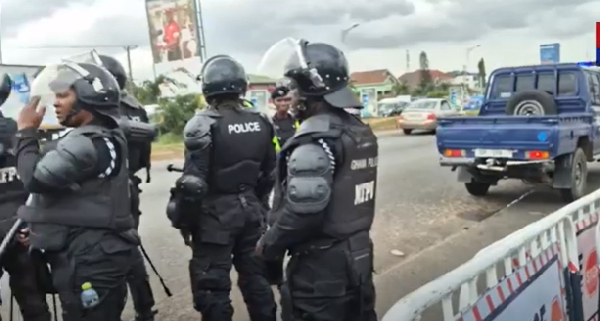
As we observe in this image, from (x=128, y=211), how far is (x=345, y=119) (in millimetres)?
1131

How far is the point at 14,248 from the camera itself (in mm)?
4168

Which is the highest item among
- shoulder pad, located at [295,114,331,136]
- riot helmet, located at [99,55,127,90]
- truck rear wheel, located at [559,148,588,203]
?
riot helmet, located at [99,55,127,90]

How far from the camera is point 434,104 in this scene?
79.7 feet

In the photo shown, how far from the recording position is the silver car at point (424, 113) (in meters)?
23.8

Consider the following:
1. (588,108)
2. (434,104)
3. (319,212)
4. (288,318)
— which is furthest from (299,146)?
(434,104)

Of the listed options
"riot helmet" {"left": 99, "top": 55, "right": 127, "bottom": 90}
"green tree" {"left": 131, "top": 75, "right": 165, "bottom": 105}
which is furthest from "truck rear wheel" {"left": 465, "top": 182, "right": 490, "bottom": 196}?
"green tree" {"left": 131, "top": 75, "right": 165, "bottom": 105}

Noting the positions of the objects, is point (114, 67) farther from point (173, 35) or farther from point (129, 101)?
point (173, 35)

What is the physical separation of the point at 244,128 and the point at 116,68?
117cm

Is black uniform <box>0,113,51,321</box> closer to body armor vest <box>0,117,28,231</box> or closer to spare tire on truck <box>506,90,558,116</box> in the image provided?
body armor vest <box>0,117,28,231</box>

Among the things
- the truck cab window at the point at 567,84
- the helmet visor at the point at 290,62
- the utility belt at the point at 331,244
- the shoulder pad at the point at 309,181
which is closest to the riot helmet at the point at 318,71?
the helmet visor at the point at 290,62

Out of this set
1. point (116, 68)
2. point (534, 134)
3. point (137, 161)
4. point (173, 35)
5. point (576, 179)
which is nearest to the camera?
point (137, 161)

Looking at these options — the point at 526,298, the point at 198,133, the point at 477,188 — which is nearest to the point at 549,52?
the point at 477,188

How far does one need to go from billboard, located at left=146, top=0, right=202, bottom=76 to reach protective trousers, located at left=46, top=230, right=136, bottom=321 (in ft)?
77.9

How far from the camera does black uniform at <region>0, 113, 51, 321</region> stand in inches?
160
